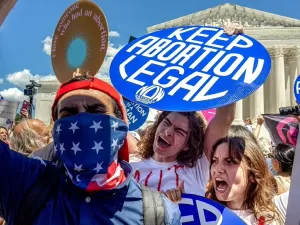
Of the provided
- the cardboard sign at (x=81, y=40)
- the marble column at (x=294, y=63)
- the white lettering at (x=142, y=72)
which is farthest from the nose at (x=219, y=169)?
the marble column at (x=294, y=63)

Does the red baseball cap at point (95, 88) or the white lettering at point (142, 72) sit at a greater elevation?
the white lettering at point (142, 72)

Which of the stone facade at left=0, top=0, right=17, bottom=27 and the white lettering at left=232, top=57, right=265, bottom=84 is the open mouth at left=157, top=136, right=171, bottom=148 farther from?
the stone facade at left=0, top=0, right=17, bottom=27

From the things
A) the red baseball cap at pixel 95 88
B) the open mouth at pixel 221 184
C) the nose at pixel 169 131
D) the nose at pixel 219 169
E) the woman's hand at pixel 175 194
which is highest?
the red baseball cap at pixel 95 88

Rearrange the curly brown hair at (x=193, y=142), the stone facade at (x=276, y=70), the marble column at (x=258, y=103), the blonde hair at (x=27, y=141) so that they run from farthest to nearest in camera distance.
Result: the stone facade at (x=276, y=70) < the marble column at (x=258, y=103) < the blonde hair at (x=27, y=141) < the curly brown hair at (x=193, y=142)

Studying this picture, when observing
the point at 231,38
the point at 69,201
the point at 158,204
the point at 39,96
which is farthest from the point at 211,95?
the point at 39,96

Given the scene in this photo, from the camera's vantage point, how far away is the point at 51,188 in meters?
1.32

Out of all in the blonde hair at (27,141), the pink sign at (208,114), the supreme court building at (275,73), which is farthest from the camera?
the supreme court building at (275,73)

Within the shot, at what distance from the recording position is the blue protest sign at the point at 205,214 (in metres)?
1.62

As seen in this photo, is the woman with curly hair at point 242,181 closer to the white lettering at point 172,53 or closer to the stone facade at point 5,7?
the white lettering at point 172,53

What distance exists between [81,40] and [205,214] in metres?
1.34

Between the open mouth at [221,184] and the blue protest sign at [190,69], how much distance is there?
1.87 ft

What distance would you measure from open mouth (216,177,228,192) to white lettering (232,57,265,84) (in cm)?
60

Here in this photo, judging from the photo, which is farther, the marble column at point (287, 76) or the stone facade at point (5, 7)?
the marble column at point (287, 76)

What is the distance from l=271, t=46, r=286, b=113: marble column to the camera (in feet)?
114
